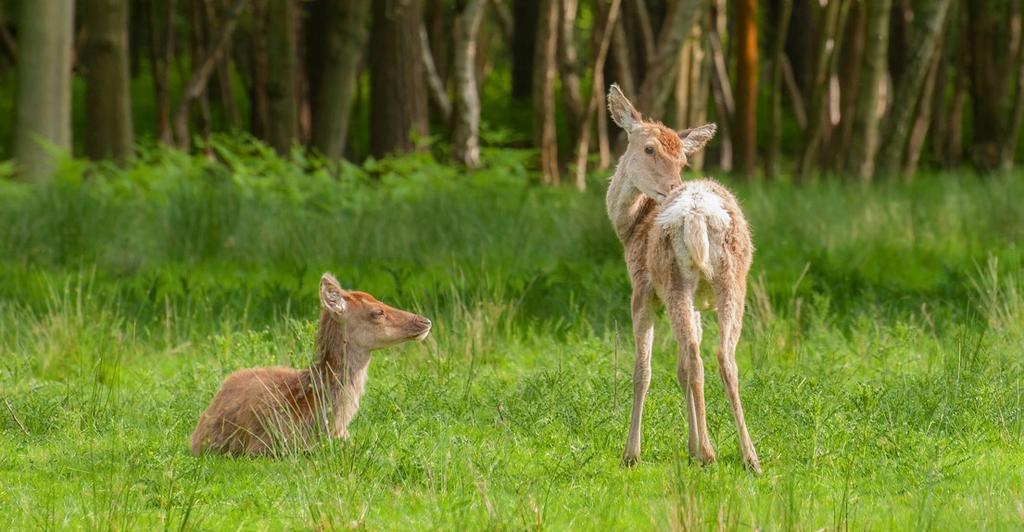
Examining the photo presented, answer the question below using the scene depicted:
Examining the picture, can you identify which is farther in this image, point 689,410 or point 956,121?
point 956,121

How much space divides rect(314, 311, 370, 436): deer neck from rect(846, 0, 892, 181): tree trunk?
11.6m

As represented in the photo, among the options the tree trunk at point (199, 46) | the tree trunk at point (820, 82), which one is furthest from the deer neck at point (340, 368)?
the tree trunk at point (199, 46)

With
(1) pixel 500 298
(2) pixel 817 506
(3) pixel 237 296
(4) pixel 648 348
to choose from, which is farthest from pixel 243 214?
(2) pixel 817 506

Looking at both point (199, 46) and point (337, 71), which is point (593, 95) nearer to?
point (337, 71)

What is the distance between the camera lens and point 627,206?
23.2 ft

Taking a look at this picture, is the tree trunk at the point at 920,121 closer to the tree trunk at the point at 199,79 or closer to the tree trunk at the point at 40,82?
the tree trunk at the point at 199,79

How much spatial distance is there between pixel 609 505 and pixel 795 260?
23.7ft

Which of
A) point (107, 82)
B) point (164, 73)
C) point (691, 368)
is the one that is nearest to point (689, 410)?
point (691, 368)

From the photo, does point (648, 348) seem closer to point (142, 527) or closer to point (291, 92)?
point (142, 527)

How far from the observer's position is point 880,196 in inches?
611

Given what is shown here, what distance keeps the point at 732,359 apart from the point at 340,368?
1.81 meters

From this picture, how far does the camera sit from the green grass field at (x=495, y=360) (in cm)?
586

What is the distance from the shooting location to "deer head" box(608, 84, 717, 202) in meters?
6.85

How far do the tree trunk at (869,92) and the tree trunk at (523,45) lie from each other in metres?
13.7
